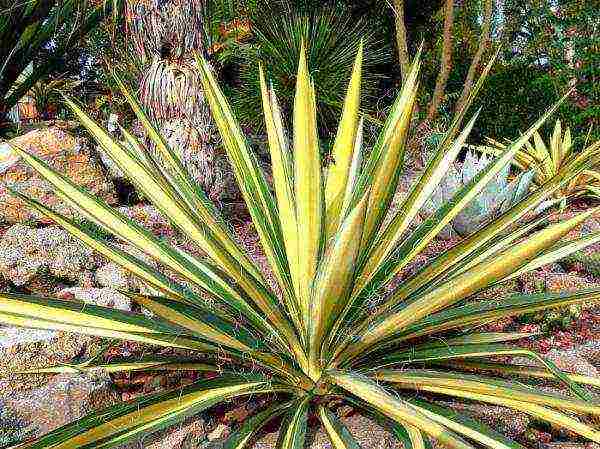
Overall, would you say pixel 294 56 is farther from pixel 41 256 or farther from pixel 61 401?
pixel 61 401

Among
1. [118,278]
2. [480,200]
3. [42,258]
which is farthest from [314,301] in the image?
[480,200]

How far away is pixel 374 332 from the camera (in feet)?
5.94

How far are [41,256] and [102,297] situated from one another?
56cm

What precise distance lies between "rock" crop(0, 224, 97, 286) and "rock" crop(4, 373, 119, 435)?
2.71ft

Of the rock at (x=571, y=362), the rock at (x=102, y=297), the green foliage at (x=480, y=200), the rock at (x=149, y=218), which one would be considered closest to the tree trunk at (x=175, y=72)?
the rock at (x=149, y=218)

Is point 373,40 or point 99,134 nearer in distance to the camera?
point 99,134

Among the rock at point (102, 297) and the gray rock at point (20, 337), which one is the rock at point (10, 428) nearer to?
the gray rock at point (20, 337)

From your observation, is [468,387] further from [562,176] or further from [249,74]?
[249,74]

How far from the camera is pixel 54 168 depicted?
156 inches

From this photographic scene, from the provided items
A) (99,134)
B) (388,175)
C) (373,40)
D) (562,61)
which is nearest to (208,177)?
(99,134)

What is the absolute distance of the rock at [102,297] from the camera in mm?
2535

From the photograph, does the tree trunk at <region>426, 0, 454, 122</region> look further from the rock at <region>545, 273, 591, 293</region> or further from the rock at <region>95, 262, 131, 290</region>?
the rock at <region>95, 262, 131, 290</region>

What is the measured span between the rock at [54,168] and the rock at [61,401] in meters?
1.71

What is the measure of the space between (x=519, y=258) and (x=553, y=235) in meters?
0.09
